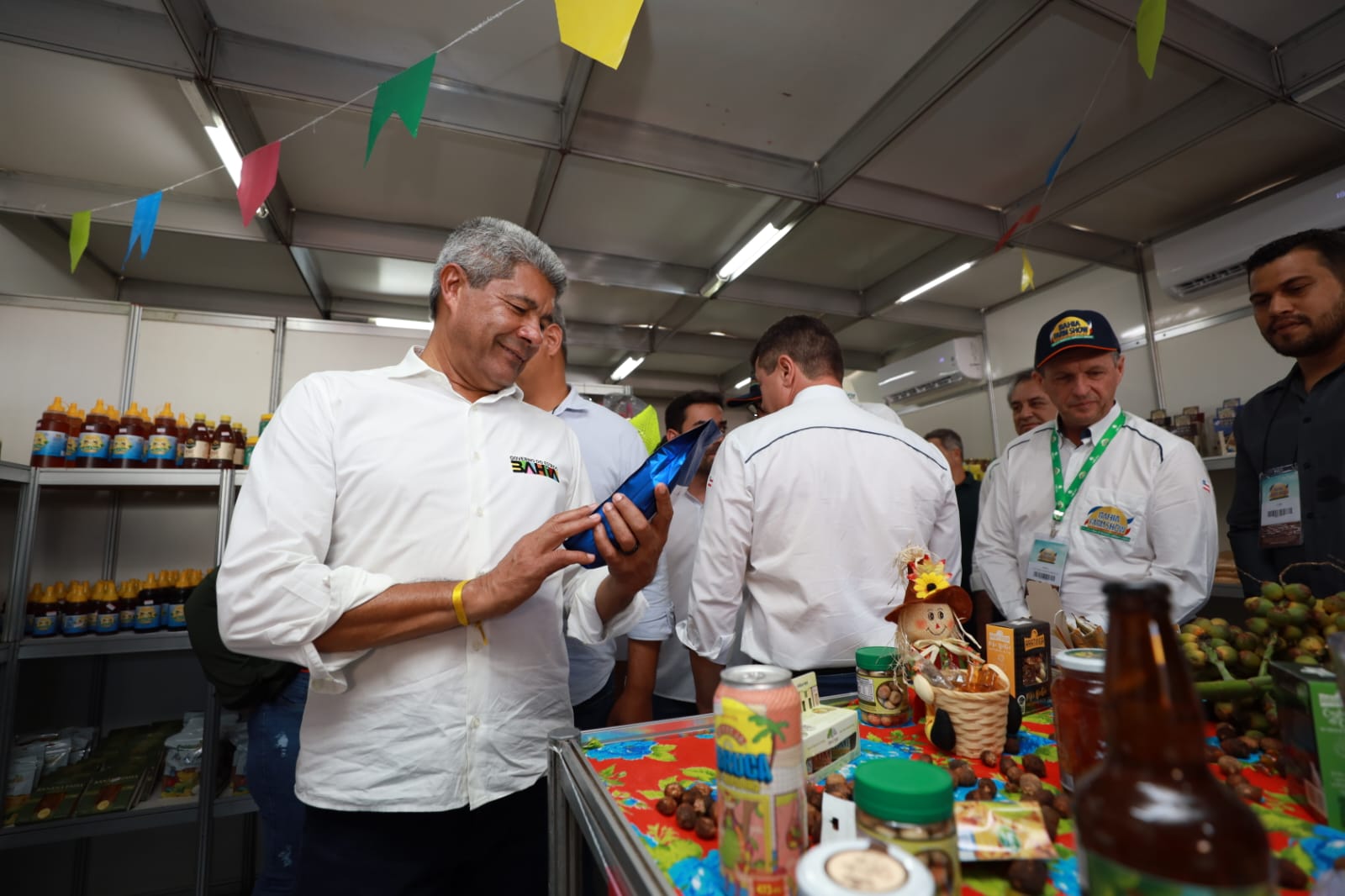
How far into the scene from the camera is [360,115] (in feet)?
10.1

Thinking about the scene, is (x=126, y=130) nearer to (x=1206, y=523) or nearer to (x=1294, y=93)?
(x=1206, y=523)

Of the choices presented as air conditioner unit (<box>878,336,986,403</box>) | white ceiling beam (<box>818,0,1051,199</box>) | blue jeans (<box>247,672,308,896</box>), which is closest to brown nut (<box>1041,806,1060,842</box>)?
blue jeans (<box>247,672,308,896</box>)

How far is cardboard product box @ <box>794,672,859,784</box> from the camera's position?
81cm

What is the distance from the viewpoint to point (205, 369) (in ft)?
11.2

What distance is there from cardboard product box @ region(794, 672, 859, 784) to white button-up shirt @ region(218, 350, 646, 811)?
541 millimetres

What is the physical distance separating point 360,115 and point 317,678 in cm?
302

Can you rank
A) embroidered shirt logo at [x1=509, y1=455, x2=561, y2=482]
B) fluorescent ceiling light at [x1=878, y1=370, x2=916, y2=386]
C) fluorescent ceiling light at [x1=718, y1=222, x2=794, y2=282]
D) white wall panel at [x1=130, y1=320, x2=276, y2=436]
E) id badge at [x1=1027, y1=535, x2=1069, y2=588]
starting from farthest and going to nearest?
1. fluorescent ceiling light at [x1=878, y1=370, x2=916, y2=386]
2. fluorescent ceiling light at [x1=718, y1=222, x2=794, y2=282]
3. white wall panel at [x1=130, y1=320, x2=276, y2=436]
4. id badge at [x1=1027, y1=535, x2=1069, y2=588]
5. embroidered shirt logo at [x1=509, y1=455, x2=561, y2=482]

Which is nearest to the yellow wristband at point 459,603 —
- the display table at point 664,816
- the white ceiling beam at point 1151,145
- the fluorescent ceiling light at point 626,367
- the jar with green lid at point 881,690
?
the display table at point 664,816

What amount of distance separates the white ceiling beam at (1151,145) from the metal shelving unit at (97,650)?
192 inches

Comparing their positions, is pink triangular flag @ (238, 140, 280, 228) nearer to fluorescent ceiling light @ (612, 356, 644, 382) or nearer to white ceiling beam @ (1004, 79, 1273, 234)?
white ceiling beam @ (1004, 79, 1273, 234)

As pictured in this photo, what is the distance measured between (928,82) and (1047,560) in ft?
7.33

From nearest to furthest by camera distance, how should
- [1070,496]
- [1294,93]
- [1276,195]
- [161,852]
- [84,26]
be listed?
[1070,496], [84,26], [1294,93], [161,852], [1276,195]

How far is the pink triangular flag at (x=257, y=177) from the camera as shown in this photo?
262cm

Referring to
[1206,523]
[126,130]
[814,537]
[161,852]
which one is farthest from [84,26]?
[1206,523]
